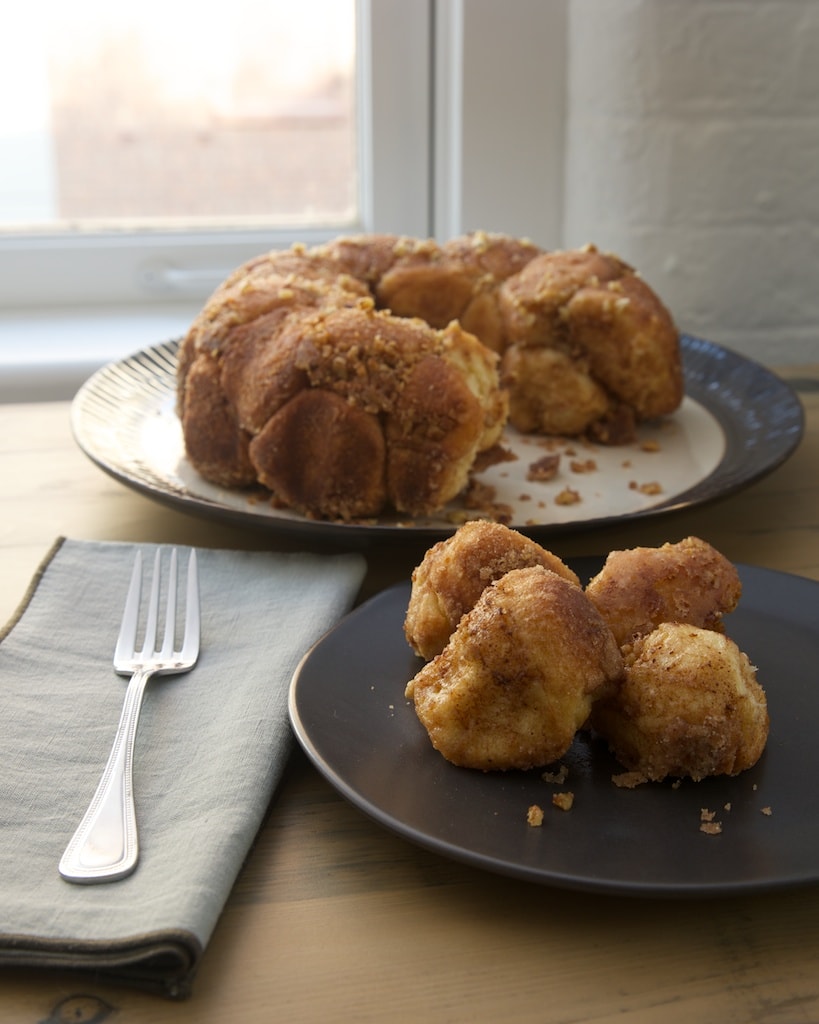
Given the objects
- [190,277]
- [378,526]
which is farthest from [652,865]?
[190,277]

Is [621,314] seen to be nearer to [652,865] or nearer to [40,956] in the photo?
[652,865]

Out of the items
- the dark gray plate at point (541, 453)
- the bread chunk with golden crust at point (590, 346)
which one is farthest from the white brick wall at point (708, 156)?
the bread chunk with golden crust at point (590, 346)

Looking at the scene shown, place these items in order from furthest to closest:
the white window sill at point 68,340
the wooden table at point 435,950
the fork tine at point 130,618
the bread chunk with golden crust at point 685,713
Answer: the white window sill at point 68,340, the fork tine at point 130,618, the bread chunk with golden crust at point 685,713, the wooden table at point 435,950

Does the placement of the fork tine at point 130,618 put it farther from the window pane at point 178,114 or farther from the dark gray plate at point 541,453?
the window pane at point 178,114

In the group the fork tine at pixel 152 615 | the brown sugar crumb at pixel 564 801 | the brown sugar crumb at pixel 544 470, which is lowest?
the brown sugar crumb at pixel 544 470

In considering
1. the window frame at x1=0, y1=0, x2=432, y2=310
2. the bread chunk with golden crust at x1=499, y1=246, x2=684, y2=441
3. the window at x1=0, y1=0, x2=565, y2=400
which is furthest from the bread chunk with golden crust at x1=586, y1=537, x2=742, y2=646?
the window frame at x1=0, y1=0, x2=432, y2=310

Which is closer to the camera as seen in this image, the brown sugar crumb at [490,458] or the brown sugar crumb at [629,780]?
the brown sugar crumb at [629,780]

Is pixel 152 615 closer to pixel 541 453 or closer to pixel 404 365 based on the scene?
pixel 404 365
